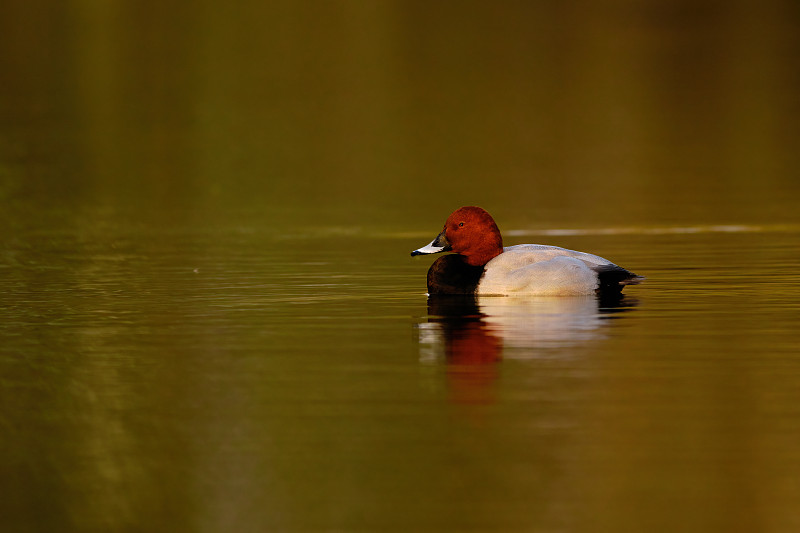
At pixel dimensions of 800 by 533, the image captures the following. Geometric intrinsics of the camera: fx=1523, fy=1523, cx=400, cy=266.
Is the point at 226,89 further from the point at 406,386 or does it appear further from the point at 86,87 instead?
the point at 406,386

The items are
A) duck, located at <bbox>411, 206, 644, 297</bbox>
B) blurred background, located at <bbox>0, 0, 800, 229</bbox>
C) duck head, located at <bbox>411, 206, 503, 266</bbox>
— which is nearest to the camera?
duck, located at <bbox>411, 206, 644, 297</bbox>

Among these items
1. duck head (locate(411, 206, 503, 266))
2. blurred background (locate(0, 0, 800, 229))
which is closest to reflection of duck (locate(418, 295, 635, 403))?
duck head (locate(411, 206, 503, 266))

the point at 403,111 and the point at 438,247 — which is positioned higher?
the point at 403,111

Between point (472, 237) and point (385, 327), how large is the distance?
7.69 ft

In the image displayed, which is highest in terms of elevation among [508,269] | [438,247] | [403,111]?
[403,111]

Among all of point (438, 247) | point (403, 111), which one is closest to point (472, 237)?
point (438, 247)

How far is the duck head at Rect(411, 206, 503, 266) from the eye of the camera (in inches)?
525

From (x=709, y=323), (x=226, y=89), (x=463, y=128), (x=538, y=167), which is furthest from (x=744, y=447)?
(x=226, y=89)

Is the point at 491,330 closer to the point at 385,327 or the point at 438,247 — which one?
the point at 385,327

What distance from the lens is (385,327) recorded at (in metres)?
11.2

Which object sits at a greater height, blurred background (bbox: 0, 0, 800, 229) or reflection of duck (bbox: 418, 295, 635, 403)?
blurred background (bbox: 0, 0, 800, 229)

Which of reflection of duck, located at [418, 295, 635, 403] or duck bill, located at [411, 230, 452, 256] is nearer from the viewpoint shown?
reflection of duck, located at [418, 295, 635, 403]

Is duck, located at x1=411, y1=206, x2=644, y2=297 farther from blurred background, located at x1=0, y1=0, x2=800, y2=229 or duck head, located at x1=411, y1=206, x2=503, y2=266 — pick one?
blurred background, located at x1=0, y1=0, x2=800, y2=229

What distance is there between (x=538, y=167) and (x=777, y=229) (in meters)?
9.85
